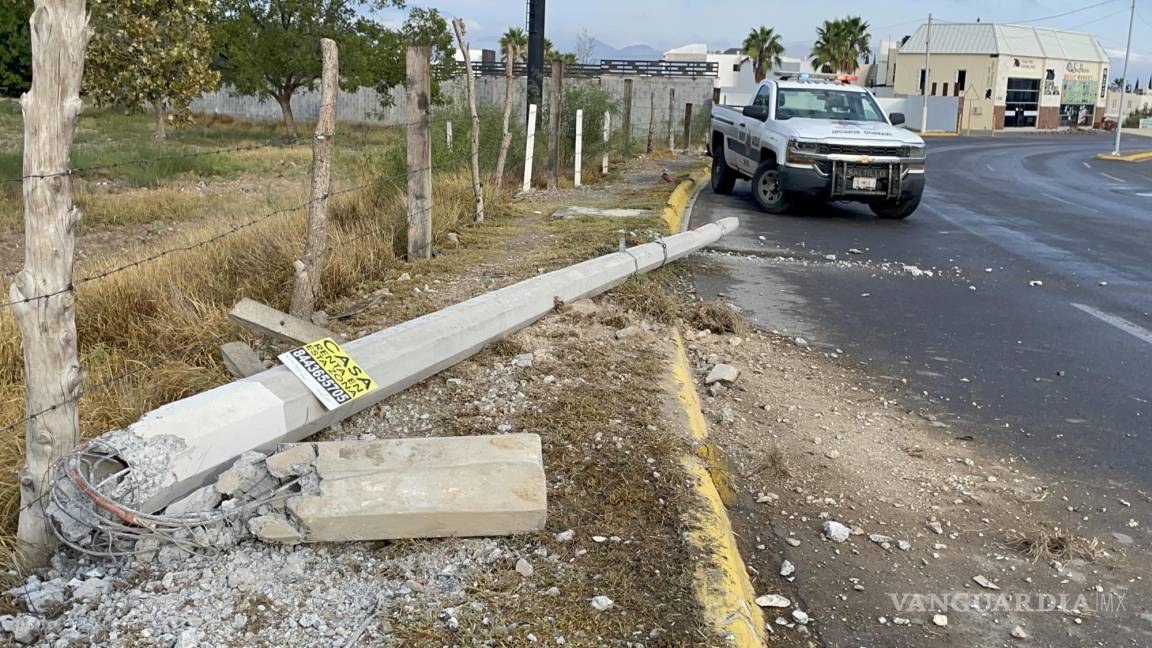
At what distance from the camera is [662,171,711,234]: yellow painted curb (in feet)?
39.7

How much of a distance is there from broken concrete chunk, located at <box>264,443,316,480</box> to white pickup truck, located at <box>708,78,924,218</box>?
1065cm

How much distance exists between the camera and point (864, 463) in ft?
16.4

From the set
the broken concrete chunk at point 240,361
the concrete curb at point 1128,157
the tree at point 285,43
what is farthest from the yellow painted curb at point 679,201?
the concrete curb at point 1128,157

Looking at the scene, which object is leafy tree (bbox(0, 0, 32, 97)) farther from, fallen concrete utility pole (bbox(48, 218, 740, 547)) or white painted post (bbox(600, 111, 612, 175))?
fallen concrete utility pole (bbox(48, 218, 740, 547))

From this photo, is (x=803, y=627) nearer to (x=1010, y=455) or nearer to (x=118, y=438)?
(x=1010, y=455)

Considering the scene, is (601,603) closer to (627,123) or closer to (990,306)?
(990,306)

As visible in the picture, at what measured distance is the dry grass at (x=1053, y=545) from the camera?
4117mm

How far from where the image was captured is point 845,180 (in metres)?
13.4

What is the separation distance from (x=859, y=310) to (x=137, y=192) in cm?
1304

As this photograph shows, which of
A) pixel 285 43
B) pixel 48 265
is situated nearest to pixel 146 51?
pixel 48 265

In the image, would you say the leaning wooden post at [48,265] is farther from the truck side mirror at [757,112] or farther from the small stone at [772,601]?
the truck side mirror at [757,112]

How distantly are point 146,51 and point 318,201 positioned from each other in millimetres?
9332

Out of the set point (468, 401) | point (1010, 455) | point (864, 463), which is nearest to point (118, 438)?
point (468, 401)

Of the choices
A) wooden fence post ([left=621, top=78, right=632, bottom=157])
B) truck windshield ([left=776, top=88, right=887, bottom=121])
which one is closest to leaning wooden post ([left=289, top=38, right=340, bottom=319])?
truck windshield ([left=776, top=88, right=887, bottom=121])
